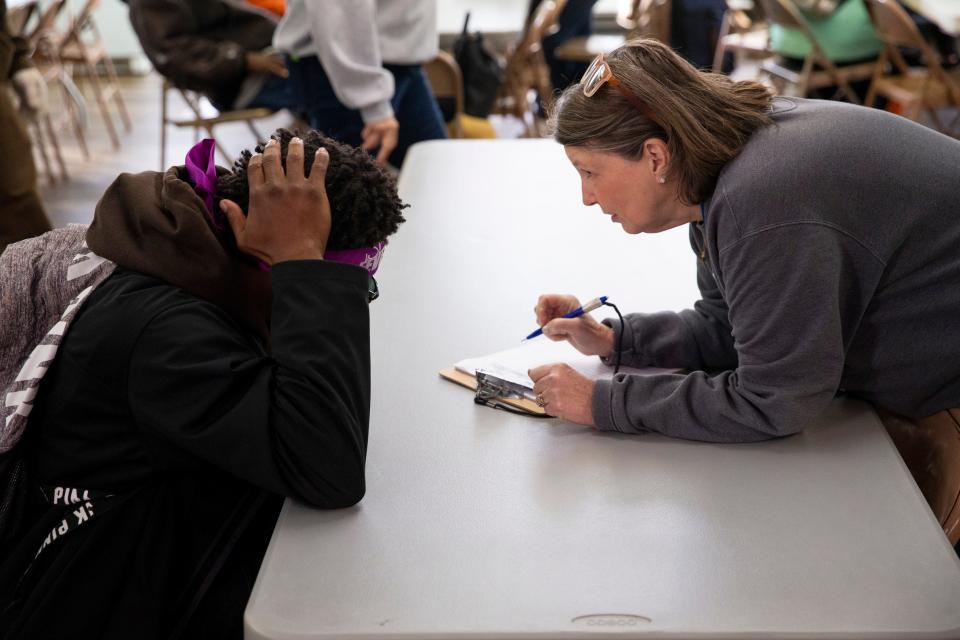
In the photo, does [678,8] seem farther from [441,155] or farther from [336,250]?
[336,250]

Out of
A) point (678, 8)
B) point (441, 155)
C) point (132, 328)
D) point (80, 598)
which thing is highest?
point (132, 328)

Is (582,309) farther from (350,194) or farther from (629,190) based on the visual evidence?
(350,194)

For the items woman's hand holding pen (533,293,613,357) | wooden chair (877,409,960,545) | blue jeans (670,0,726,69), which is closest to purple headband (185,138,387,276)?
woman's hand holding pen (533,293,613,357)

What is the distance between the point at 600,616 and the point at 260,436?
41 centimetres

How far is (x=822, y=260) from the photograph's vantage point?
1178mm

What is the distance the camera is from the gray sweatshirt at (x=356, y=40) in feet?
8.45

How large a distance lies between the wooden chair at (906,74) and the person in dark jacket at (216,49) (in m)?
2.26

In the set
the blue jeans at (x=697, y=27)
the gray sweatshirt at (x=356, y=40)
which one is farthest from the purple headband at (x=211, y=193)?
the blue jeans at (x=697, y=27)

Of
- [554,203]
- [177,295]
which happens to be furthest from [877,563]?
[554,203]

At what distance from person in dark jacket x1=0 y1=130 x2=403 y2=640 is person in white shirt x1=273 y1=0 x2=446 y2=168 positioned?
143cm

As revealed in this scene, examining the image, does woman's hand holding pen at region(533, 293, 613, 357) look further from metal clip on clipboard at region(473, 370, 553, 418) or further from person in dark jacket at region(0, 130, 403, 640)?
person in dark jacket at region(0, 130, 403, 640)

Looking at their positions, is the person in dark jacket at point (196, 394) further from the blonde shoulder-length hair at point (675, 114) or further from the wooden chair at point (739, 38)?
the wooden chair at point (739, 38)

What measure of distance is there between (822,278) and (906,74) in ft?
11.6

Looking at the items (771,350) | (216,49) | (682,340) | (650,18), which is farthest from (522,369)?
(650,18)
